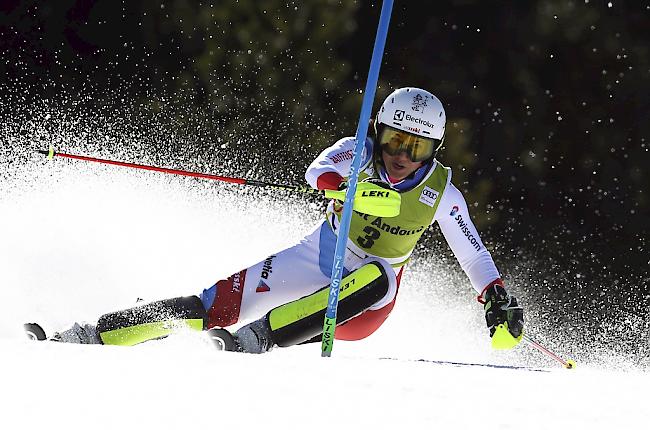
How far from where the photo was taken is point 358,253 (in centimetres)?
351

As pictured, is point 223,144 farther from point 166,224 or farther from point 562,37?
point 562,37

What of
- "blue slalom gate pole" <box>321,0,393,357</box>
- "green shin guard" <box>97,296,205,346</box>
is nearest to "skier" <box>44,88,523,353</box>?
"green shin guard" <box>97,296,205,346</box>

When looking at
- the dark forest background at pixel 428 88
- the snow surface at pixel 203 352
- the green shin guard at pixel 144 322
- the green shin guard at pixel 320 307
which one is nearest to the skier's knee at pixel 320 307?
the green shin guard at pixel 320 307

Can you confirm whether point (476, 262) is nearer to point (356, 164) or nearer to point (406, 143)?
point (406, 143)

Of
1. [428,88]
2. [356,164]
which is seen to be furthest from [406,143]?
[428,88]

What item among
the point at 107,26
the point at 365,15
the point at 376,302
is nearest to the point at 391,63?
the point at 365,15

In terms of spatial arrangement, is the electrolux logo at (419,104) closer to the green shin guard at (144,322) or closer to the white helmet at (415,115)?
the white helmet at (415,115)

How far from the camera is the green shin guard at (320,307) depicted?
9.52 feet

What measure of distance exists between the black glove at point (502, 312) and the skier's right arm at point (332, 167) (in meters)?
0.68

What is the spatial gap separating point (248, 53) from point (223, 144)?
3.28ft

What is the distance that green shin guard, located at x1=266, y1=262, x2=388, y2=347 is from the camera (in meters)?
2.90

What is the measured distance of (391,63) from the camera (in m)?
7.90

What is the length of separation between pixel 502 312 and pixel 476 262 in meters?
0.27

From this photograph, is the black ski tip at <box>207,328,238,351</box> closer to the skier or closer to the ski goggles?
the skier
